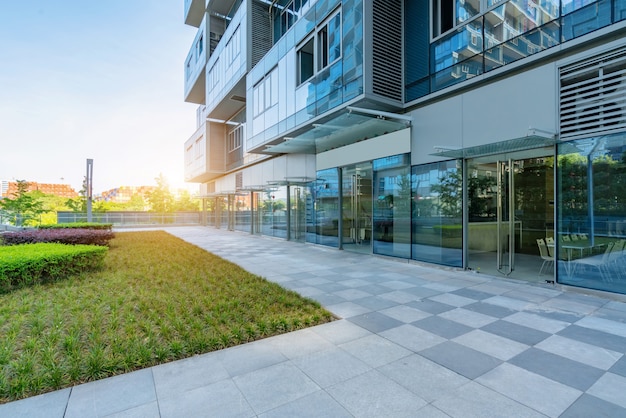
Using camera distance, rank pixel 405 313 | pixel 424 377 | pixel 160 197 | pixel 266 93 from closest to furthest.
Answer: pixel 424 377 < pixel 405 313 < pixel 266 93 < pixel 160 197

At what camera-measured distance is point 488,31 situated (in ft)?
26.3

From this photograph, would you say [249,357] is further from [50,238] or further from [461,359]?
[50,238]

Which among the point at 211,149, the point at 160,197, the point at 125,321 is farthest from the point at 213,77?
the point at 160,197

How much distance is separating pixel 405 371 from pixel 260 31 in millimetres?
20250

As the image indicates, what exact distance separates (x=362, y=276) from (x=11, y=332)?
676cm

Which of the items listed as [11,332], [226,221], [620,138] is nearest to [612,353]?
[620,138]

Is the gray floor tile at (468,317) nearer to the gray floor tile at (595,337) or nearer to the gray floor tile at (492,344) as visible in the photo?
the gray floor tile at (492,344)

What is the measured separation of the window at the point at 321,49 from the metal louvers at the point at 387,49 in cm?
155

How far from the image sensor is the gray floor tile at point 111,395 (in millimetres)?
2719

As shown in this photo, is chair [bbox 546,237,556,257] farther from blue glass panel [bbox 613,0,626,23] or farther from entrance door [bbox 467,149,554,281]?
blue glass panel [bbox 613,0,626,23]

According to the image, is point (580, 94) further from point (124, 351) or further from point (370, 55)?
point (124, 351)

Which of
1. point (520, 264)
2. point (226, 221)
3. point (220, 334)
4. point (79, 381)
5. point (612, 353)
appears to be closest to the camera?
point (79, 381)

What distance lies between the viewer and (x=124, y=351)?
12.4ft

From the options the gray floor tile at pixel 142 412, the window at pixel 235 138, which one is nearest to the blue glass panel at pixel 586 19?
the gray floor tile at pixel 142 412
